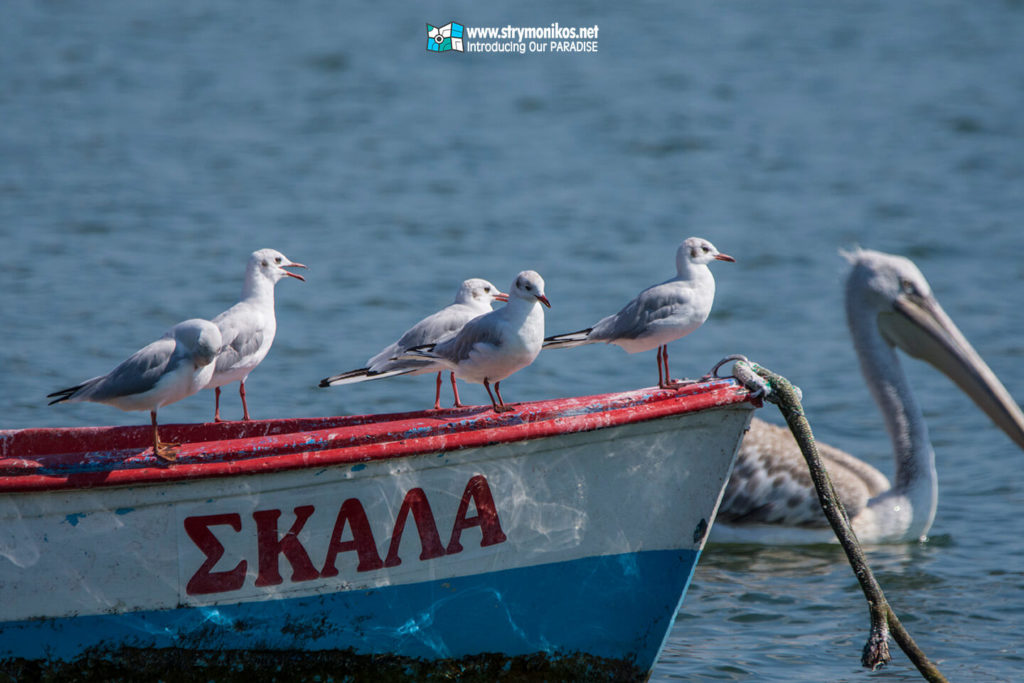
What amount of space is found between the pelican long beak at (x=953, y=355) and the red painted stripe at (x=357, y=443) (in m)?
3.97

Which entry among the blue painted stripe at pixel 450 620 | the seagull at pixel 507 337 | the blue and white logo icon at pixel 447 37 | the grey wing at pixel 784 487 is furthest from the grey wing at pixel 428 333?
the blue and white logo icon at pixel 447 37

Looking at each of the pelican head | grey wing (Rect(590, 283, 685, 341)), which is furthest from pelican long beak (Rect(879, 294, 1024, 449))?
grey wing (Rect(590, 283, 685, 341))

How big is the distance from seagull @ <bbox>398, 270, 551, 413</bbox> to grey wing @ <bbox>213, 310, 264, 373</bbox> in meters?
1.09

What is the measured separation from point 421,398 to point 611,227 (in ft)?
20.3

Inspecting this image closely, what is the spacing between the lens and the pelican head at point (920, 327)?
9.02 meters

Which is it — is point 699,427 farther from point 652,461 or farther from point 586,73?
point 586,73

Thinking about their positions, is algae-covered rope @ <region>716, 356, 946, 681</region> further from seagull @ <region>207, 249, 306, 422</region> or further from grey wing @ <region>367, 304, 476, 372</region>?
seagull @ <region>207, 249, 306, 422</region>

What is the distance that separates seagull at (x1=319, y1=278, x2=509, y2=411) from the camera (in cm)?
618

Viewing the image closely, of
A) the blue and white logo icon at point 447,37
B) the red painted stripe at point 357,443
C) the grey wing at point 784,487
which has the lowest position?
the grey wing at point 784,487

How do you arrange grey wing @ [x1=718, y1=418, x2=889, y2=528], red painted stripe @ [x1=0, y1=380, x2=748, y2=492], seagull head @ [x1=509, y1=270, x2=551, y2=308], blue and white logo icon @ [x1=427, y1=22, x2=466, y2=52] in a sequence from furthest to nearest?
blue and white logo icon @ [x1=427, y1=22, x2=466, y2=52] → grey wing @ [x1=718, y1=418, x2=889, y2=528] → seagull head @ [x1=509, y1=270, x2=551, y2=308] → red painted stripe @ [x1=0, y1=380, x2=748, y2=492]

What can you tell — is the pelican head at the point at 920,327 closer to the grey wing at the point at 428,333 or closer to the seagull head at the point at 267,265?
the grey wing at the point at 428,333

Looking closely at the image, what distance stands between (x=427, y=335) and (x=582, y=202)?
11.6 metres

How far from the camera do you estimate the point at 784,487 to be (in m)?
8.77

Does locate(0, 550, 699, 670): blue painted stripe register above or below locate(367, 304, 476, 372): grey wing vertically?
below
